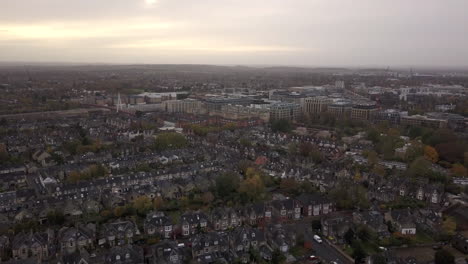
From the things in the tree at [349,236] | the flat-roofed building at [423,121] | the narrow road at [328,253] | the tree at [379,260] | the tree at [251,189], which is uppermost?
the flat-roofed building at [423,121]

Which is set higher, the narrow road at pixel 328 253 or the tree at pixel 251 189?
the tree at pixel 251 189

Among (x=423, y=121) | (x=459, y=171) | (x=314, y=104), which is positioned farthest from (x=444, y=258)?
(x=314, y=104)

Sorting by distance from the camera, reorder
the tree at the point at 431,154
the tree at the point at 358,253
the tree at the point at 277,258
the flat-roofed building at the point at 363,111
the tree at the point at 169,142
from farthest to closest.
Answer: the flat-roofed building at the point at 363,111
the tree at the point at 169,142
the tree at the point at 431,154
the tree at the point at 358,253
the tree at the point at 277,258

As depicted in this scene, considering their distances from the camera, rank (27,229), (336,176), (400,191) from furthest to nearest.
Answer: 1. (336,176)
2. (400,191)
3. (27,229)

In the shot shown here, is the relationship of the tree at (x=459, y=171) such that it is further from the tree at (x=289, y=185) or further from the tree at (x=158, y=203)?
the tree at (x=158, y=203)

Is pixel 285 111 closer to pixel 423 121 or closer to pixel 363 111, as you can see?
pixel 363 111

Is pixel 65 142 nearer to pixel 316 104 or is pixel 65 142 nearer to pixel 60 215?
pixel 60 215

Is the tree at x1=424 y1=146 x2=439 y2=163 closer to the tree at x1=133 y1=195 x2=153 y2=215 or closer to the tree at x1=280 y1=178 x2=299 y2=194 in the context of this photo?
the tree at x1=280 y1=178 x2=299 y2=194

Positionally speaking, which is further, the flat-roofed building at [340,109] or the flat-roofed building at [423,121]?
the flat-roofed building at [340,109]

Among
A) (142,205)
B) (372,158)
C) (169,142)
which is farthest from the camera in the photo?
(169,142)

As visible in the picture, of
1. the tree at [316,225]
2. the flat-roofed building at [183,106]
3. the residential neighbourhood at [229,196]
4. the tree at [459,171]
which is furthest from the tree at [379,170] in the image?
the flat-roofed building at [183,106]

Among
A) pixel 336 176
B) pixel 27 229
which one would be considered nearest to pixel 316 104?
pixel 336 176
